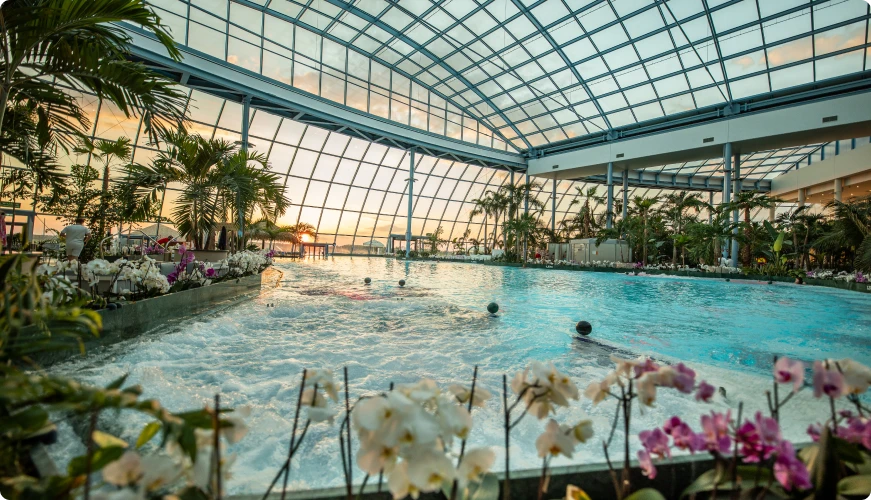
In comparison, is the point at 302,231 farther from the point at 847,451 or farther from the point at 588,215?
the point at 847,451

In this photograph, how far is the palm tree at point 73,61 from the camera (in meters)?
2.35

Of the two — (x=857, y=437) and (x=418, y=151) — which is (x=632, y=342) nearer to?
(x=857, y=437)

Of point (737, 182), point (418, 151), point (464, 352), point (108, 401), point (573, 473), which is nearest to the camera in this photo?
point (108, 401)

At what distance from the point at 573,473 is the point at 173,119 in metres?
3.76

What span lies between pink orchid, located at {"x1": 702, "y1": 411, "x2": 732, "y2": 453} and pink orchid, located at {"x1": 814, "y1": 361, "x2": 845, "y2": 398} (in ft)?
0.62

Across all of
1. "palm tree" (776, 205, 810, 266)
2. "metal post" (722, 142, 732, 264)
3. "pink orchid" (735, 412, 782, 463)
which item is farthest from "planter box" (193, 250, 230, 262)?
"palm tree" (776, 205, 810, 266)

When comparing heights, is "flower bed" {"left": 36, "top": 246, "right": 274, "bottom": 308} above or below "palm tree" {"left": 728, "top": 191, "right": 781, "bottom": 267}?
below

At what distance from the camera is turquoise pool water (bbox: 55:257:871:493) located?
2.07m

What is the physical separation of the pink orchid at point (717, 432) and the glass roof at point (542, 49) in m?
19.7

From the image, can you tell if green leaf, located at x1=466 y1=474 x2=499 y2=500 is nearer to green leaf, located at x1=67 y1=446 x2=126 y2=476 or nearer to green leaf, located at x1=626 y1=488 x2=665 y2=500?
green leaf, located at x1=626 y1=488 x2=665 y2=500

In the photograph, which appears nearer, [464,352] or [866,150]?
[464,352]

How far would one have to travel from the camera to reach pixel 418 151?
86.8 ft

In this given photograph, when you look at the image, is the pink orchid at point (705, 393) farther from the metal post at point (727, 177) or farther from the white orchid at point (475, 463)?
the metal post at point (727, 177)

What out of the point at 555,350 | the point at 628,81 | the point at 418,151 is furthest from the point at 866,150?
the point at 555,350
